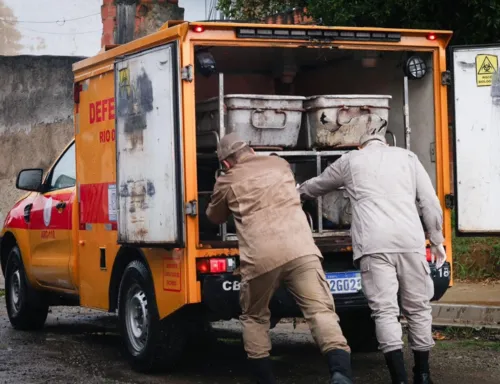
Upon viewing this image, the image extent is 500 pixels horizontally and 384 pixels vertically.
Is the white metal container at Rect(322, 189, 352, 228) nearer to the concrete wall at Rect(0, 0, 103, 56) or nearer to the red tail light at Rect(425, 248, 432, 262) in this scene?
the red tail light at Rect(425, 248, 432, 262)

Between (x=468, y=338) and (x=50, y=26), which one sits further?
(x=50, y=26)

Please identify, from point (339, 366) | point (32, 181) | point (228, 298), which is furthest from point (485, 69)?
point (32, 181)

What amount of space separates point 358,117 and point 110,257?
2.13m

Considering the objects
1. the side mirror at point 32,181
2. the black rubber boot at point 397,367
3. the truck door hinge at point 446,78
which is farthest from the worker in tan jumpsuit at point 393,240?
the side mirror at point 32,181

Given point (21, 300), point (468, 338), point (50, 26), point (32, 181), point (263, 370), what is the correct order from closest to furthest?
point (263, 370) → point (468, 338) → point (32, 181) → point (21, 300) → point (50, 26)

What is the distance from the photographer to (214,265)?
7316mm

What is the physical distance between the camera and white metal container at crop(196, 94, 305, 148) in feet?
26.0

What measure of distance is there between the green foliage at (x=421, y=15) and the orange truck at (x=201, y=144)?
164 inches

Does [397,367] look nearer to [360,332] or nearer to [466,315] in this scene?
[360,332]

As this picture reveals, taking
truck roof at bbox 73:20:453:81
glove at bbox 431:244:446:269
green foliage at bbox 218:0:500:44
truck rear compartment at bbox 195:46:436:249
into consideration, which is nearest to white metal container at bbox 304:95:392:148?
truck rear compartment at bbox 195:46:436:249

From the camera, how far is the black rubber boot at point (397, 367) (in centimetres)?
689

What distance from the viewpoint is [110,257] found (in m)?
8.48

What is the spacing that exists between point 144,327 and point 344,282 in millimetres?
1449

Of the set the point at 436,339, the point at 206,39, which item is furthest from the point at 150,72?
the point at 436,339
